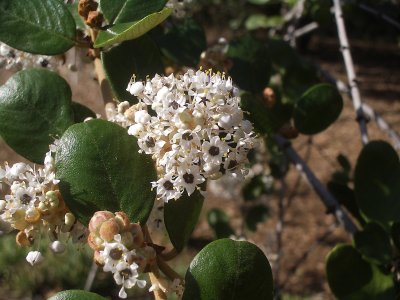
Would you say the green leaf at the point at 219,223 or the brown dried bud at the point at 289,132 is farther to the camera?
the green leaf at the point at 219,223

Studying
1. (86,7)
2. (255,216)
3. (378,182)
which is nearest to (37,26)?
(86,7)

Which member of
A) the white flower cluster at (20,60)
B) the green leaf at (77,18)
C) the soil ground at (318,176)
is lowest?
the soil ground at (318,176)

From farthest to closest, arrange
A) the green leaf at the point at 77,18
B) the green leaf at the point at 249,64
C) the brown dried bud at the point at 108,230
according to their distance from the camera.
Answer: the green leaf at the point at 249,64 → the green leaf at the point at 77,18 → the brown dried bud at the point at 108,230

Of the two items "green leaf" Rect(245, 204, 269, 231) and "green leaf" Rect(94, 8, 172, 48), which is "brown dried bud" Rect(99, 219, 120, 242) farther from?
"green leaf" Rect(245, 204, 269, 231)

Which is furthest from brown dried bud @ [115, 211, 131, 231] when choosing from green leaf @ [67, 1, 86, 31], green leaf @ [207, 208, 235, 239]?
green leaf @ [207, 208, 235, 239]

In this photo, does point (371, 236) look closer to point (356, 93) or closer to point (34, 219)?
point (356, 93)

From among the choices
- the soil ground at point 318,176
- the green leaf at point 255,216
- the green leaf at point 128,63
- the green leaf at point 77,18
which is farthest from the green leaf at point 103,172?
the green leaf at point 255,216

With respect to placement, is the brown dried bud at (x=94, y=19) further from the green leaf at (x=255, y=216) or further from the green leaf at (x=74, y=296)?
the green leaf at (x=255, y=216)
